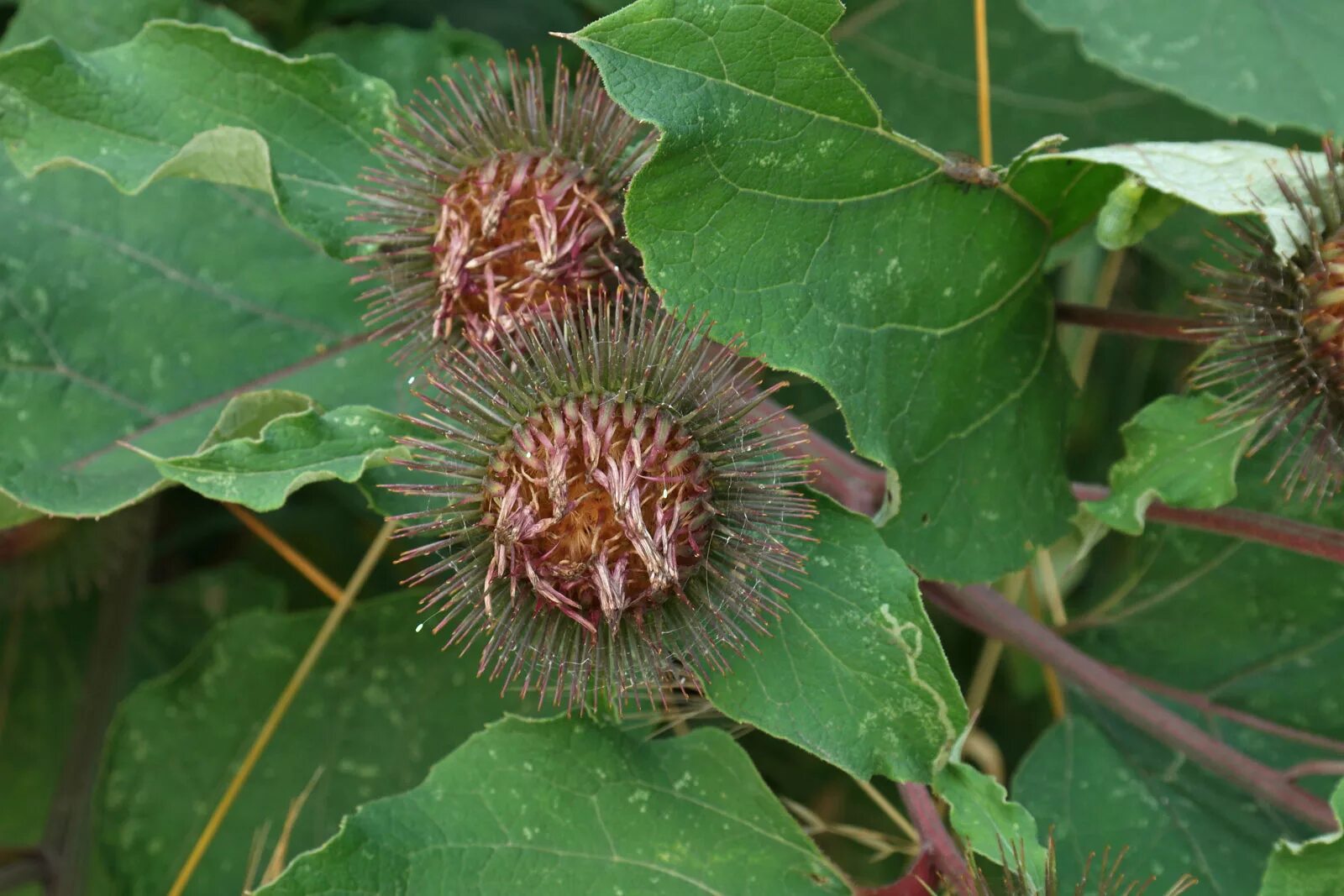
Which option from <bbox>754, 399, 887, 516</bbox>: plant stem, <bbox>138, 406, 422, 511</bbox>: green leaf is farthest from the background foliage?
<bbox>754, 399, 887, 516</bbox>: plant stem

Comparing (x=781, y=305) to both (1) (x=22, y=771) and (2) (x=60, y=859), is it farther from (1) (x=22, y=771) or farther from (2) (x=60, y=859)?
(1) (x=22, y=771)

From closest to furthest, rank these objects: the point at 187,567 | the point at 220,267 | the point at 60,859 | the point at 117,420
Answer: the point at 117,420, the point at 220,267, the point at 60,859, the point at 187,567

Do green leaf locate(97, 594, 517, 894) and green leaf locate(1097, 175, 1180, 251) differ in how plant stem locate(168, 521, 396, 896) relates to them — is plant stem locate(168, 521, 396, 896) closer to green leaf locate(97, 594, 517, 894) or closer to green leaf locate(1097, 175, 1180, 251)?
green leaf locate(97, 594, 517, 894)

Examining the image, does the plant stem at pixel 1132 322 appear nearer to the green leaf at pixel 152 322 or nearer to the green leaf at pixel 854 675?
the green leaf at pixel 854 675

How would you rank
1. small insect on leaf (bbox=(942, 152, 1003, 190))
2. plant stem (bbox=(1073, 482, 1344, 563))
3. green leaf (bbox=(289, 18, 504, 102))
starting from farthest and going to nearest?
green leaf (bbox=(289, 18, 504, 102)), plant stem (bbox=(1073, 482, 1344, 563)), small insect on leaf (bbox=(942, 152, 1003, 190))

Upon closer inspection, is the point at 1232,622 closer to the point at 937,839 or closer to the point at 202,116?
the point at 937,839

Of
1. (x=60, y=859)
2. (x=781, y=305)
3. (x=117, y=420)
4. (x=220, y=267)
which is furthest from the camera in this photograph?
(x=60, y=859)

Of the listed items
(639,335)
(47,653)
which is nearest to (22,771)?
(47,653)
